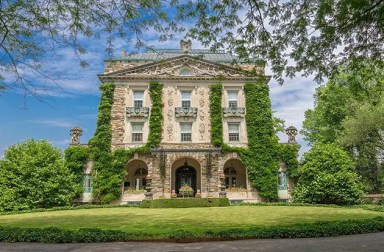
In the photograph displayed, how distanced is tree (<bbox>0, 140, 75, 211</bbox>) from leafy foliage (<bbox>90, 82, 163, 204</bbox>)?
100 inches

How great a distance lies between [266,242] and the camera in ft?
28.7

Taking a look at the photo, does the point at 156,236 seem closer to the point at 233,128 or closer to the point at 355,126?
the point at 233,128

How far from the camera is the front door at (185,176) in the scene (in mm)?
31188

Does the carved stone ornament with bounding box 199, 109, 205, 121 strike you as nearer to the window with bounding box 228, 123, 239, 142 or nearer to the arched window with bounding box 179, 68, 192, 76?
the window with bounding box 228, 123, 239, 142

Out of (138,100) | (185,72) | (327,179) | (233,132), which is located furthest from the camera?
(185,72)

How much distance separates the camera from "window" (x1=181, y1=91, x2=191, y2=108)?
31062mm

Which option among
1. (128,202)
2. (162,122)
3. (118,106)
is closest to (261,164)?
(162,122)

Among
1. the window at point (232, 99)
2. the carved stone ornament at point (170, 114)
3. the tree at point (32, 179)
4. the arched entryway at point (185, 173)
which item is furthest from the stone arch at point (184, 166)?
the tree at point (32, 179)

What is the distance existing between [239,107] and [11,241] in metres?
23.6

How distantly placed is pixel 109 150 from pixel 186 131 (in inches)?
272

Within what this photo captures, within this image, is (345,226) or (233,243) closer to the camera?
(233,243)

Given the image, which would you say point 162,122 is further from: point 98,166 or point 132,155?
point 98,166

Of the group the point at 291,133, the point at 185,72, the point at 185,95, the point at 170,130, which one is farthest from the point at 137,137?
the point at 291,133

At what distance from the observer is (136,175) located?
3109 cm
